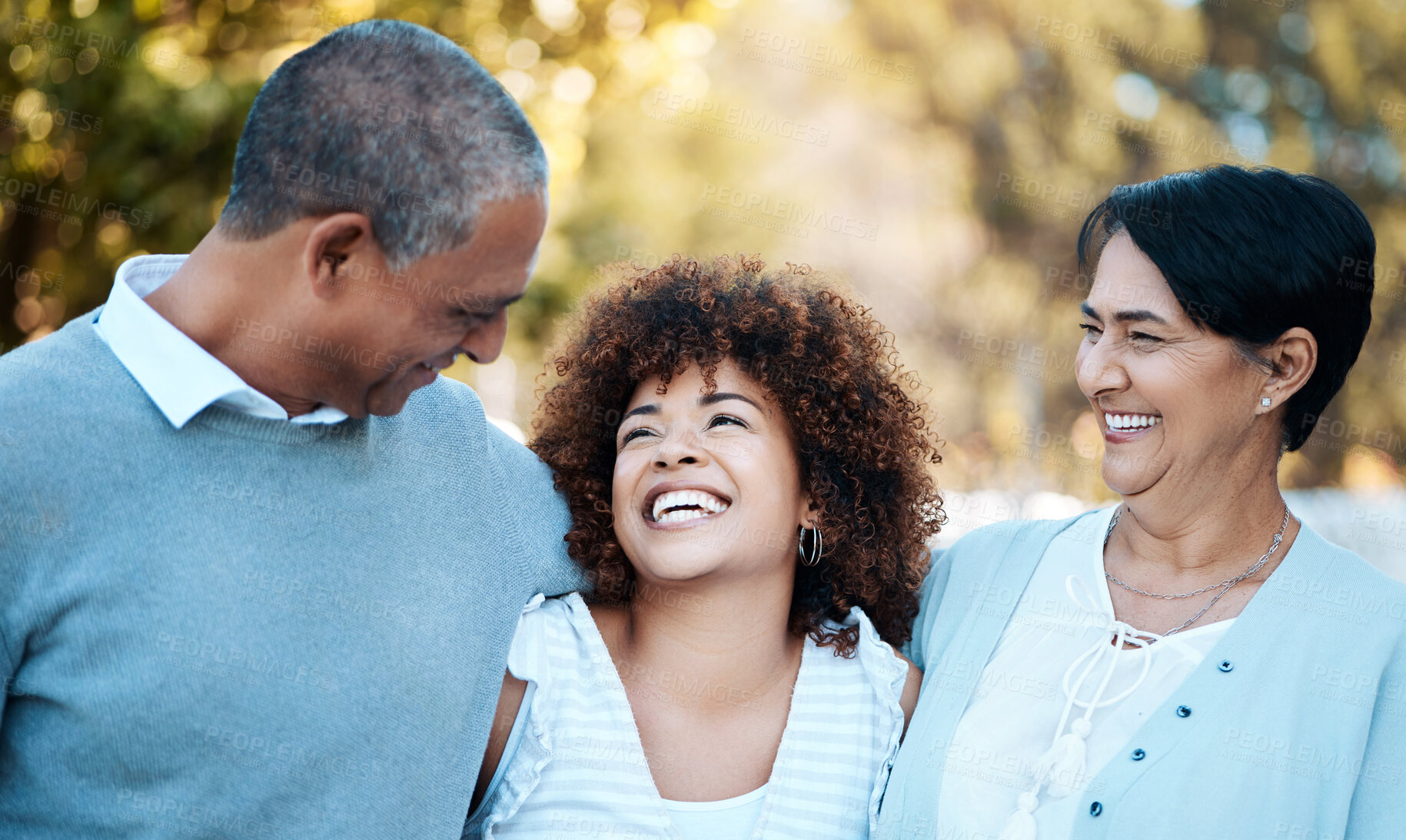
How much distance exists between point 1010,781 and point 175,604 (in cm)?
178

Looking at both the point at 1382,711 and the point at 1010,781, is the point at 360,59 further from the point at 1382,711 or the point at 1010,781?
the point at 1382,711

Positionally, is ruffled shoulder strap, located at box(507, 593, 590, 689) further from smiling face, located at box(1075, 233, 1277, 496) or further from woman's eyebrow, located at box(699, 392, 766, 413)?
smiling face, located at box(1075, 233, 1277, 496)

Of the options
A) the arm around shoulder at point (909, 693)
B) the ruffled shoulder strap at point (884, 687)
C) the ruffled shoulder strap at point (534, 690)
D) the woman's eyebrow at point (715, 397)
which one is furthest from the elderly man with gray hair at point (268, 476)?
the arm around shoulder at point (909, 693)

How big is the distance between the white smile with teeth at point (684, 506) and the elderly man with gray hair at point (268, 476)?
649mm

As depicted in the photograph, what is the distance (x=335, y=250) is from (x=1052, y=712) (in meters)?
1.85

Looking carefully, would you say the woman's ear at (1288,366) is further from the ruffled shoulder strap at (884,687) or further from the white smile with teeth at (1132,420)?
the ruffled shoulder strap at (884,687)

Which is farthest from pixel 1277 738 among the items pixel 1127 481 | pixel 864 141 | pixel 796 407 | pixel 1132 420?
pixel 864 141

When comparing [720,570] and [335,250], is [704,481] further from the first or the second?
[335,250]

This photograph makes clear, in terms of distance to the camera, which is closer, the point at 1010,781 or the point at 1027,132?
the point at 1010,781

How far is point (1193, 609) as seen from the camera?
265 centimetres

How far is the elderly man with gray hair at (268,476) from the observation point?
6.00ft

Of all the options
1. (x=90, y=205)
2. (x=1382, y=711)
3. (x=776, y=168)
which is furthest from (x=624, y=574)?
(x=776, y=168)

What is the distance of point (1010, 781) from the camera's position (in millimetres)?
2529

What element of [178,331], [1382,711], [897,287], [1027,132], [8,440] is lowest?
[8,440]
